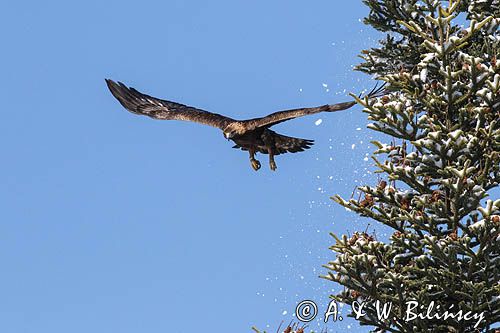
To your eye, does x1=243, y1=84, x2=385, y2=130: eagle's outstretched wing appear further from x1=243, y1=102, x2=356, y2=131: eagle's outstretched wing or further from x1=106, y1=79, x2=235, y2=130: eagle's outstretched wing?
x1=106, y1=79, x2=235, y2=130: eagle's outstretched wing

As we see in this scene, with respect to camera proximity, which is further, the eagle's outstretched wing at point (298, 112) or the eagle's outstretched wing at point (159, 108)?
the eagle's outstretched wing at point (159, 108)

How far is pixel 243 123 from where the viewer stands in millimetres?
17969

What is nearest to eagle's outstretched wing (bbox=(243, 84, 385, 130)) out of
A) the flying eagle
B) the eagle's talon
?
the flying eagle

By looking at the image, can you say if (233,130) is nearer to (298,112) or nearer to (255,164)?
(255,164)

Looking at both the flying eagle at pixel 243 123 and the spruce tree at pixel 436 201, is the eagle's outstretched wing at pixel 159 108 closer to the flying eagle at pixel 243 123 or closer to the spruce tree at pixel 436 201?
the flying eagle at pixel 243 123

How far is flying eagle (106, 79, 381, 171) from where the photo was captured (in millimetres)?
17562

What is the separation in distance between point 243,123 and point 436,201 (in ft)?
18.5

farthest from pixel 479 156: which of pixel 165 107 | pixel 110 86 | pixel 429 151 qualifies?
pixel 110 86

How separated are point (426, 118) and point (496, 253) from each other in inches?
76.4

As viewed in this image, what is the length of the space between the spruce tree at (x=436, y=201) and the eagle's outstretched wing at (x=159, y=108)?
5694 millimetres

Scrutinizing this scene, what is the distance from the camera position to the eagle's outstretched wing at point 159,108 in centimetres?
1931

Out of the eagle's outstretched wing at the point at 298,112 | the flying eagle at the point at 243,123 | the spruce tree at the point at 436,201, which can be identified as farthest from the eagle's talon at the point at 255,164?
the spruce tree at the point at 436,201

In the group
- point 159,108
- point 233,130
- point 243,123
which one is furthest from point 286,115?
point 159,108

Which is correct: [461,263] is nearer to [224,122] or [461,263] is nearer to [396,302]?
[396,302]
